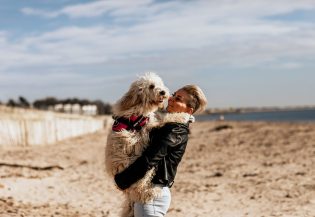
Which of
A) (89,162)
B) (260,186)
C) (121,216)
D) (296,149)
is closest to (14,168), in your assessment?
(89,162)

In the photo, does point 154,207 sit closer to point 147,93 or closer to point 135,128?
point 135,128

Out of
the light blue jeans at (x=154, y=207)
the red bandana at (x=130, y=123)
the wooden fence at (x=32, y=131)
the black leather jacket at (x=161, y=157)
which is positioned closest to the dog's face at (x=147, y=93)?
the red bandana at (x=130, y=123)

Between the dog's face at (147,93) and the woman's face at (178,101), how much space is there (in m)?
0.20

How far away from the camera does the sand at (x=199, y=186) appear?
10070 mm

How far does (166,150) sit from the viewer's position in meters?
3.79

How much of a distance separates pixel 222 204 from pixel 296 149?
10047 millimetres

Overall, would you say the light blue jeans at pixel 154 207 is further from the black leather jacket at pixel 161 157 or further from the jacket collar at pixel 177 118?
the jacket collar at pixel 177 118

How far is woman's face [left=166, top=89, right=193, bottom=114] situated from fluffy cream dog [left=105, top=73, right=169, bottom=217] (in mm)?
159

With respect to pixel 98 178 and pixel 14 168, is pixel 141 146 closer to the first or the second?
pixel 98 178

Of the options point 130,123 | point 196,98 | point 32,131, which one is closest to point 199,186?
point 196,98

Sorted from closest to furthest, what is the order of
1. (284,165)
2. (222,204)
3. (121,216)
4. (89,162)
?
(121,216) < (222,204) < (284,165) < (89,162)

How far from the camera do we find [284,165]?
1614 cm

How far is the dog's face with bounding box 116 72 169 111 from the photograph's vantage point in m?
3.76

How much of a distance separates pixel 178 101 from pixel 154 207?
81cm
